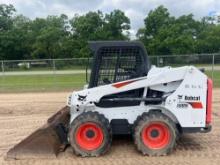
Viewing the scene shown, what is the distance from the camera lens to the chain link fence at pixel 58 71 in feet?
68.3

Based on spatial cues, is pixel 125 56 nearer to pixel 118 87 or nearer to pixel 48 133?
pixel 118 87

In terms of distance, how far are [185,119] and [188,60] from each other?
48.3 feet

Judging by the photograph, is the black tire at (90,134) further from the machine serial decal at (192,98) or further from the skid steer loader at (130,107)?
the machine serial decal at (192,98)

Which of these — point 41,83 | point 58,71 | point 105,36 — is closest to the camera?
point 41,83

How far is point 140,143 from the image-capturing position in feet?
21.8

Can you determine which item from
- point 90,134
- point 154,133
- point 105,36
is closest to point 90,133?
point 90,134

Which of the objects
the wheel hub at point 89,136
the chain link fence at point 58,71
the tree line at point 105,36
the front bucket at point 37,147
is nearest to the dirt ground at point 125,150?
the front bucket at point 37,147

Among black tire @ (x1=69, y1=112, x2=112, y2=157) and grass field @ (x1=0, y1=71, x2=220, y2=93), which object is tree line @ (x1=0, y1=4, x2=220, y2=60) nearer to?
grass field @ (x1=0, y1=71, x2=220, y2=93)

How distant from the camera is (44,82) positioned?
73.4ft

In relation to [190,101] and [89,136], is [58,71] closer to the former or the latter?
[89,136]

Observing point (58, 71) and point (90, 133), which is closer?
point (90, 133)

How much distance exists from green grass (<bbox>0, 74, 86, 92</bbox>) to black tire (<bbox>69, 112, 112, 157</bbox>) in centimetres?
1273

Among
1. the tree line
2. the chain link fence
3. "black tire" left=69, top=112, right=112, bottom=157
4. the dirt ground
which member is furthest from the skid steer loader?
the tree line

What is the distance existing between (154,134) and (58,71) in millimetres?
16492
